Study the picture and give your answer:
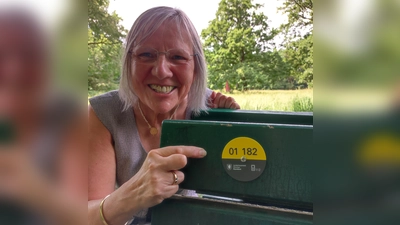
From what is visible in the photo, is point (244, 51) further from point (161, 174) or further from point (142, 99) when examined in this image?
point (161, 174)

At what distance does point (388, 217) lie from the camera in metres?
0.36

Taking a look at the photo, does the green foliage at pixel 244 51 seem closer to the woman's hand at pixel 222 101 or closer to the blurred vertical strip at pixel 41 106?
the woman's hand at pixel 222 101

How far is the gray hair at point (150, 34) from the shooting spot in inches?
54.6

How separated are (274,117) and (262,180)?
56 cm

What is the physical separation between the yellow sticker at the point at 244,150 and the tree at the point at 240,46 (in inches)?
37.4

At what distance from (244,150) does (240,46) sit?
131 centimetres

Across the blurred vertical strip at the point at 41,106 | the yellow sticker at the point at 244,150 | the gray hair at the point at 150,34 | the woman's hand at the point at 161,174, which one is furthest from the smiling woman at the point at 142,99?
the blurred vertical strip at the point at 41,106

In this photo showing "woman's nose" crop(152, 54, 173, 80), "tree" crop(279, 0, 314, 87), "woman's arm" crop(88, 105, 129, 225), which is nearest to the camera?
"tree" crop(279, 0, 314, 87)

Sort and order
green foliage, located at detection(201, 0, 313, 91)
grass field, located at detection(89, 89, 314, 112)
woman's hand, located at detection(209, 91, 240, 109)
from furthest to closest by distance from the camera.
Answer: green foliage, located at detection(201, 0, 313, 91), woman's hand, located at detection(209, 91, 240, 109), grass field, located at detection(89, 89, 314, 112)

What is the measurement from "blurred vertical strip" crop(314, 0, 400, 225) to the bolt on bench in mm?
482

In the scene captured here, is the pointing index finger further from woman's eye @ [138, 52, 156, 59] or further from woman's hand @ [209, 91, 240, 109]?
woman's hand @ [209, 91, 240, 109]

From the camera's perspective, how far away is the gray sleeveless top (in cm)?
135

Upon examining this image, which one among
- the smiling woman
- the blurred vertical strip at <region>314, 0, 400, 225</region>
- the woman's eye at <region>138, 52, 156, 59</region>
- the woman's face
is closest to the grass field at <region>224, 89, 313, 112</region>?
the smiling woman

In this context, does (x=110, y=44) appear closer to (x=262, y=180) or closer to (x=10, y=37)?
(x=262, y=180)
